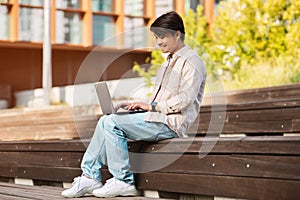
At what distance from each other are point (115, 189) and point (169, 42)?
0.91 meters

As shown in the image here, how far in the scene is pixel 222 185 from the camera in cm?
410

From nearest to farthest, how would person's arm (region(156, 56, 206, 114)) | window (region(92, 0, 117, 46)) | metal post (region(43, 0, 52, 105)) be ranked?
1. person's arm (region(156, 56, 206, 114))
2. metal post (region(43, 0, 52, 105))
3. window (region(92, 0, 117, 46))

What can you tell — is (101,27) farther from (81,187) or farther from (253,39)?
(81,187)

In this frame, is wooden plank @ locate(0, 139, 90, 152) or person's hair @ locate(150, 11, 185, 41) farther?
wooden plank @ locate(0, 139, 90, 152)

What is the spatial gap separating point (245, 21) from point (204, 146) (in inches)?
245

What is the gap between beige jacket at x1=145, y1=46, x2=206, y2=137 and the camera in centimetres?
445

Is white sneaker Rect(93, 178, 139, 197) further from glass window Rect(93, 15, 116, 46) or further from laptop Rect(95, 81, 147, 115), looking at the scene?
glass window Rect(93, 15, 116, 46)

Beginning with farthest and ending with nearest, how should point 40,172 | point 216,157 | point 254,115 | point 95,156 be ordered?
point 40,172 → point 254,115 → point 95,156 → point 216,157

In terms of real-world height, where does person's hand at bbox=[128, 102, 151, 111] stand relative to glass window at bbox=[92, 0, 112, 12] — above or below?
below

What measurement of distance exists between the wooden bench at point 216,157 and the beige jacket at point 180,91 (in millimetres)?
138

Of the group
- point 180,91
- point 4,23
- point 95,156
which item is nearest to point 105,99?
point 95,156

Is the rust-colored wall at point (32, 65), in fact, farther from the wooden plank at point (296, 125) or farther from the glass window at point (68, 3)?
the wooden plank at point (296, 125)

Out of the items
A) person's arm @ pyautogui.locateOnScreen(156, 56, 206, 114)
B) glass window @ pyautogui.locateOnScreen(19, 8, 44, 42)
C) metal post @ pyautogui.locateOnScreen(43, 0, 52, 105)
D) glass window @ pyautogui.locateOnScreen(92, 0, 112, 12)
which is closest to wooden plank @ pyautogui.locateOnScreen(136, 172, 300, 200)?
person's arm @ pyautogui.locateOnScreen(156, 56, 206, 114)

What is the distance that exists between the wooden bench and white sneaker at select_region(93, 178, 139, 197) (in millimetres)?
115
